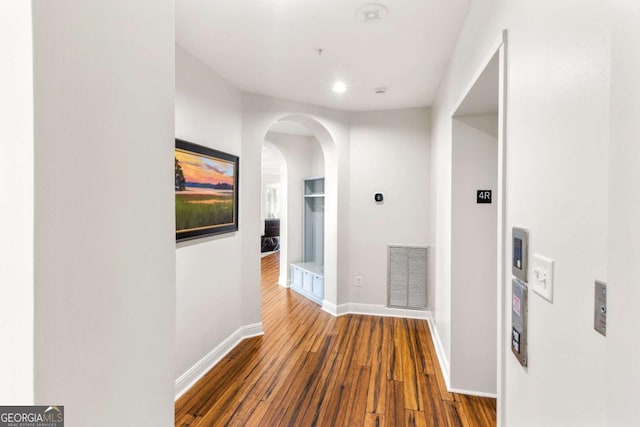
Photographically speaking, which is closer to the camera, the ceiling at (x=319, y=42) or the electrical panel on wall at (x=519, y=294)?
the electrical panel on wall at (x=519, y=294)

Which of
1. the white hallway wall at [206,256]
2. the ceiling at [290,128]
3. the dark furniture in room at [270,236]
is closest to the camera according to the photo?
the white hallway wall at [206,256]

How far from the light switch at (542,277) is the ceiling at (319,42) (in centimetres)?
159

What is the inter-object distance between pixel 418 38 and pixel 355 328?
2889 millimetres

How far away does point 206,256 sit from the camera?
101 inches

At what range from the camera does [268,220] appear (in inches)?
398

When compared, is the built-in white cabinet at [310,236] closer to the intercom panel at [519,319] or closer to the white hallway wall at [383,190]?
the white hallway wall at [383,190]

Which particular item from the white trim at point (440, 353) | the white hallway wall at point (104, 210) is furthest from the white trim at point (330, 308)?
the white hallway wall at point (104, 210)

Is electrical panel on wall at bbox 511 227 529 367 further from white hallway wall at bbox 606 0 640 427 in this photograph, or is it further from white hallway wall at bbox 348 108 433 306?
white hallway wall at bbox 348 108 433 306

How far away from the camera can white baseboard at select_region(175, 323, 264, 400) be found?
2279 mm

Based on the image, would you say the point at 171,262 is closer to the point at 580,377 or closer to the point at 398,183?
the point at 580,377

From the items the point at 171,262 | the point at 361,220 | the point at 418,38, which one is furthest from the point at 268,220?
the point at 171,262

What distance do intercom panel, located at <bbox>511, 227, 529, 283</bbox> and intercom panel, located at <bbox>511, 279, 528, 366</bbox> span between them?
3cm

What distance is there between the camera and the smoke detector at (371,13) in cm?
179

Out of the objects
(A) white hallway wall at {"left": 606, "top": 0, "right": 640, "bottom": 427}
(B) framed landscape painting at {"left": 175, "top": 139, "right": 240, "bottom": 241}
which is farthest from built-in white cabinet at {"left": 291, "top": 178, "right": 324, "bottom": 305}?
(A) white hallway wall at {"left": 606, "top": 0, "right": 640, "bottom": 427}
